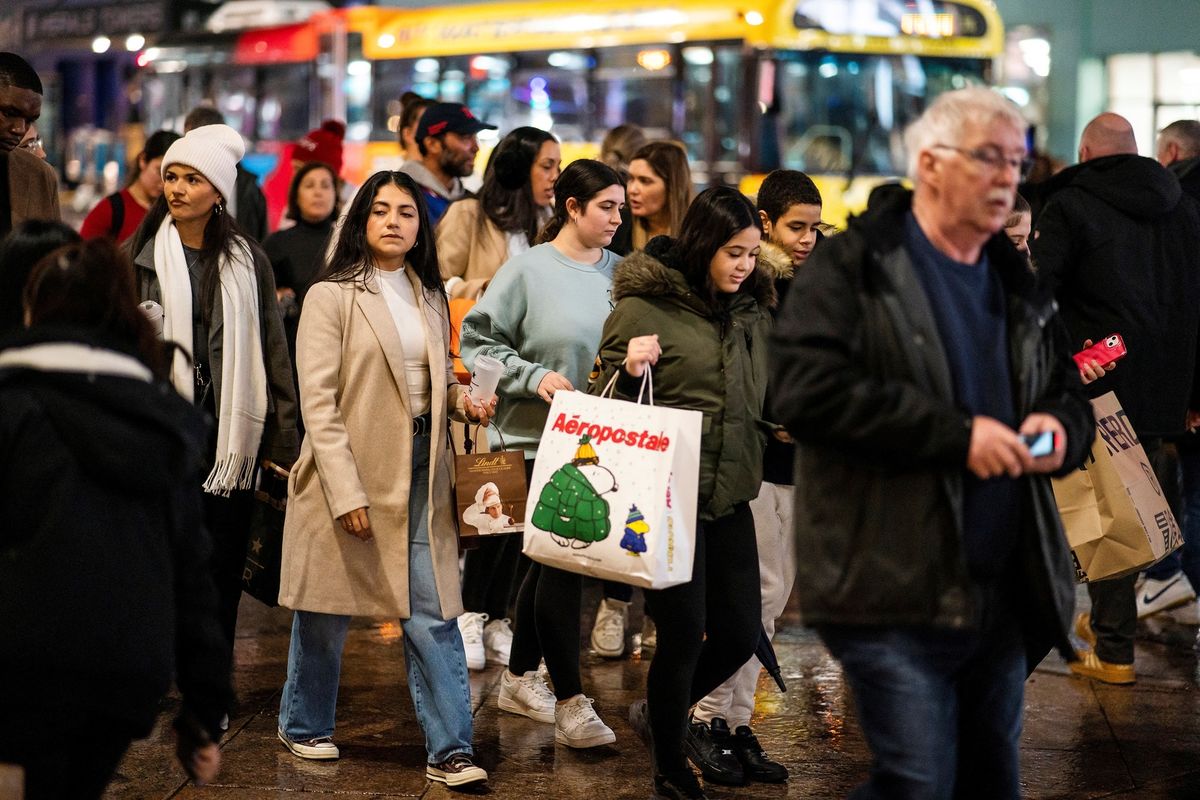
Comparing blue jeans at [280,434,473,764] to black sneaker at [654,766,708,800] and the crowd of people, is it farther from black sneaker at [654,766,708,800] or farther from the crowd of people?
black sneaker at [654,766,708,800]

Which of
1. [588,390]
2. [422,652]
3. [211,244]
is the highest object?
[211,244]

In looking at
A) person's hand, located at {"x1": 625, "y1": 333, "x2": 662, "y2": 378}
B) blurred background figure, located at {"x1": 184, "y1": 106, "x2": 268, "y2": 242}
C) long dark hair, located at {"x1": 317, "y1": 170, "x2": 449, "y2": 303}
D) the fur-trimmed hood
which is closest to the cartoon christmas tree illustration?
person's hand, located at {"x1": 625, "y1": 333, "x2": 662, "y2": 378}

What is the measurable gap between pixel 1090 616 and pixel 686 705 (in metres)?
2.98

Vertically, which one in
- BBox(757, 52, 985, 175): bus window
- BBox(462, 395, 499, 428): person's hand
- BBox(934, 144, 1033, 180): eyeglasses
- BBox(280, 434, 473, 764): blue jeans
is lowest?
BBox(280, 434, 473, 764): blue jeans

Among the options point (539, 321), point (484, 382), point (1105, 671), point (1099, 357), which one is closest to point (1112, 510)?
point (1099, 357)

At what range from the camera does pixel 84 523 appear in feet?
10.00

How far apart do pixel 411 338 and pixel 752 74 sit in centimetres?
1181

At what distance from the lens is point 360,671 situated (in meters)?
6.72

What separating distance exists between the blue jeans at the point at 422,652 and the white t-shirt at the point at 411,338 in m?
0.15

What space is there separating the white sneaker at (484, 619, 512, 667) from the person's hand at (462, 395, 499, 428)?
1890mm

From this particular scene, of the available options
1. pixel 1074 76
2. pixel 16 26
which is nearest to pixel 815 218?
pixel 1074 76

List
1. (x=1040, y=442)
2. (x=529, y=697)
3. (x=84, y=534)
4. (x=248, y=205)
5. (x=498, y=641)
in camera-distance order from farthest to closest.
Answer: (x=248, y=205), (x=498, y=641), (x=529, y=697), (x=1040, y=442), (x=84, y=534)

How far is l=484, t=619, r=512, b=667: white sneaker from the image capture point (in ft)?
22.7

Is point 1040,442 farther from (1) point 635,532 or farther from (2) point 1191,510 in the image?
(2) point 1191,510
